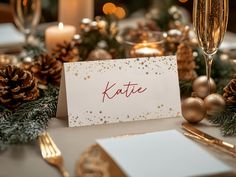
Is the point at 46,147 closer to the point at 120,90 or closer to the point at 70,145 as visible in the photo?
the point at 70,145

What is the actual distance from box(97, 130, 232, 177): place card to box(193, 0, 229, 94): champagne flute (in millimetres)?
254

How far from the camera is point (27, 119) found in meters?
0.84

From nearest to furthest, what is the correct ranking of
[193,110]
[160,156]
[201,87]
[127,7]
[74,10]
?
[160,156], [193,110], [201,87], [74,10], [127,7]

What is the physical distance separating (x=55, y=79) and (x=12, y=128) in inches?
10.1

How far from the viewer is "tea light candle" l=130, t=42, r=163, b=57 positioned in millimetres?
1107

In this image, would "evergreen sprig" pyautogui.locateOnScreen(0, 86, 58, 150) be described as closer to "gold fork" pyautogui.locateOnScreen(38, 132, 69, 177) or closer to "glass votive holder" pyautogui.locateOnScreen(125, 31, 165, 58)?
"gold fork" pyautogui.locateOnScreen(38, 132, 69, 177)

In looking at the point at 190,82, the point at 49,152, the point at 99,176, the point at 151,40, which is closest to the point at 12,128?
the point at 49,152

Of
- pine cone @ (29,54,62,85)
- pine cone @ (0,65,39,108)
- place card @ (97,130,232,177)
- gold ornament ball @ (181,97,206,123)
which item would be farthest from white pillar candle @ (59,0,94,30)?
place card @ (97,130,232,177)

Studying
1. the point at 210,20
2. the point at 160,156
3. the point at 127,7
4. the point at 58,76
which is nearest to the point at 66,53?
the point at 58,76

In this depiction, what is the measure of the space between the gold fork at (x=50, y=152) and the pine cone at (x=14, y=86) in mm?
129

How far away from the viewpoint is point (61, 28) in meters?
1.34

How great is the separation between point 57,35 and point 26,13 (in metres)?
0.15

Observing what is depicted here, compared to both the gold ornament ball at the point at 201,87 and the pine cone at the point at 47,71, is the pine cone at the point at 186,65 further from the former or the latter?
the pine cone at the point at 47,71

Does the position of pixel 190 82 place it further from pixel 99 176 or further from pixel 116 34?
pixel 99 176
